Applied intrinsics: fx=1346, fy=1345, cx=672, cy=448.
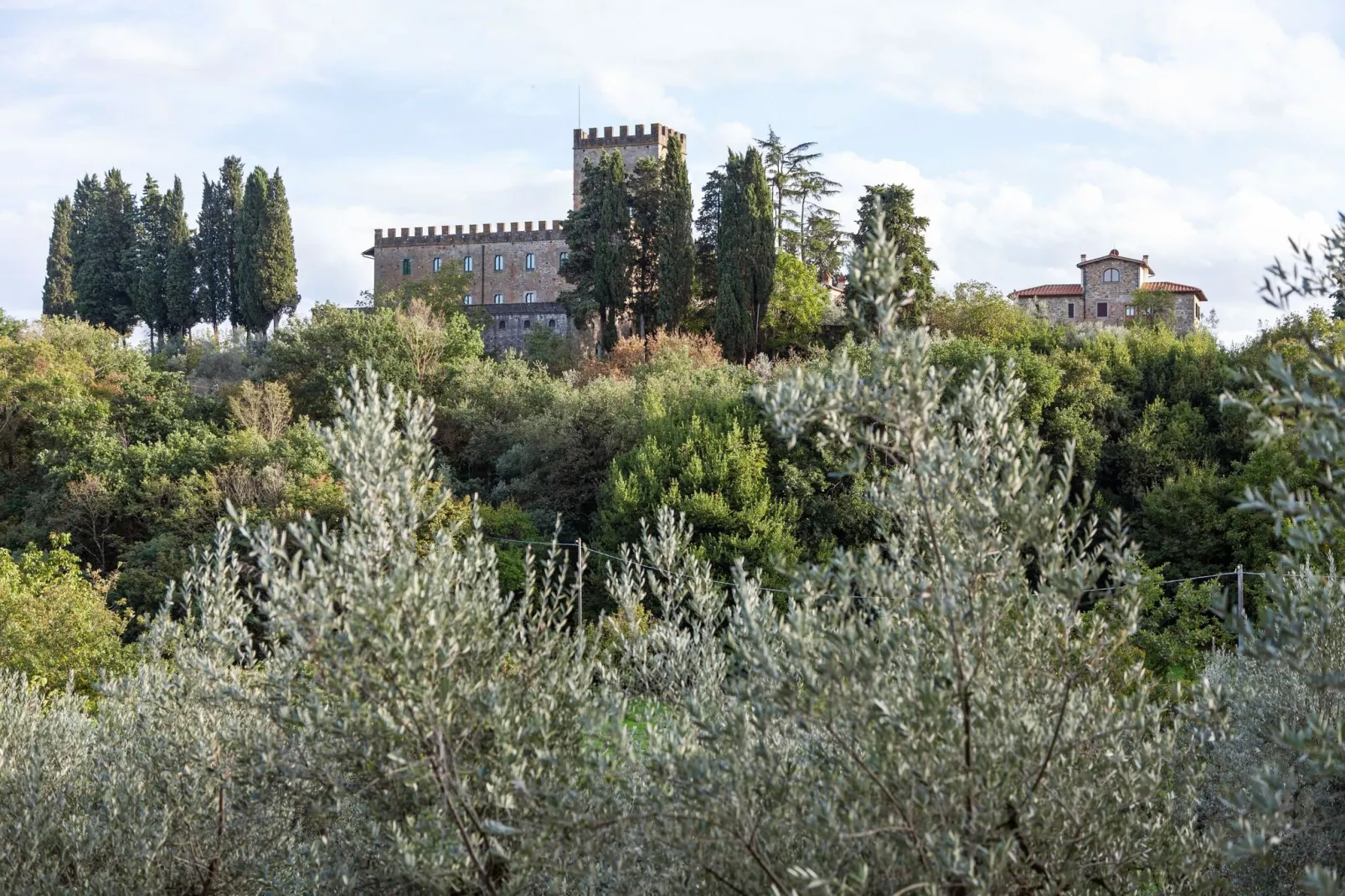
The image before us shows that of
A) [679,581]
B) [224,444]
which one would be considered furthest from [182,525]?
[679,581]

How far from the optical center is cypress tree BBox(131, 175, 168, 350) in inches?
2212

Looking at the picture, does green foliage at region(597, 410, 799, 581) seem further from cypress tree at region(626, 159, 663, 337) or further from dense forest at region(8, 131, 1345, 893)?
cypress tree at region(626, 159, 663, 337)

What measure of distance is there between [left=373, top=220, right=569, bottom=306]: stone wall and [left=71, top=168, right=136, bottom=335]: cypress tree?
54.9 ft

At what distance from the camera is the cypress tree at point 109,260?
5766cm

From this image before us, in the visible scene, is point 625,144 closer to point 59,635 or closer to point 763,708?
point 59,635

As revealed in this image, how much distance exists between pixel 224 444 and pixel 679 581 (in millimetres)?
26196

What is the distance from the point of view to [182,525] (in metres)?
29.3

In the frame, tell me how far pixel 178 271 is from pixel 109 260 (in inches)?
184

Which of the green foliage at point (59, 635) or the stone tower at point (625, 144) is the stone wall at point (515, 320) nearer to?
the stone tower at point (625, 144)

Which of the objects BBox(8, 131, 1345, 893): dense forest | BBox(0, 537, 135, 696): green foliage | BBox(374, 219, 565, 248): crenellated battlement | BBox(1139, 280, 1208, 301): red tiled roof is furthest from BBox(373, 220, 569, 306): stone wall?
BBox(8, 131, 1345, 893): dense forest

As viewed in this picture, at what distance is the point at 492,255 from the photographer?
7412 cm

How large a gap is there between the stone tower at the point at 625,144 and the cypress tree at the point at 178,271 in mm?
20836

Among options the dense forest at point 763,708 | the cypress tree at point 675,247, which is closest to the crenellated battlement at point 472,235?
the cypress tree at point 675,247

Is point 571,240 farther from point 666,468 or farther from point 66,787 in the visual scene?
point 66,787
